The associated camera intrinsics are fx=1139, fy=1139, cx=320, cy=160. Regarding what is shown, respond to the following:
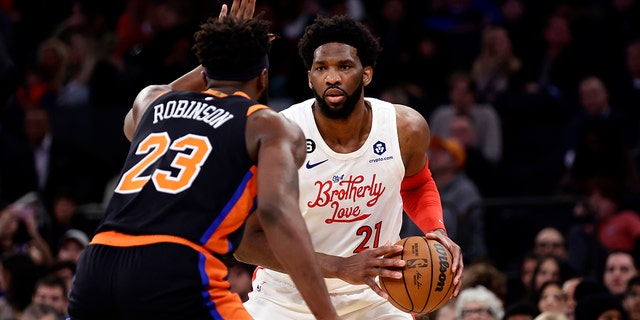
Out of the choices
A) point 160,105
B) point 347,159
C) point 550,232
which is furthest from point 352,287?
point 550,232

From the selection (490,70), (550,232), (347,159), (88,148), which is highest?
(490,70)

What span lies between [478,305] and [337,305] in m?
3.09

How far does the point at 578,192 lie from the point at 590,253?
93 cm

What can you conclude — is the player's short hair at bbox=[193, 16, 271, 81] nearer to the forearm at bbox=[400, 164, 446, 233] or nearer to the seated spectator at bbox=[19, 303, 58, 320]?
the forearm at bbox=[400, 164, 446, 233]

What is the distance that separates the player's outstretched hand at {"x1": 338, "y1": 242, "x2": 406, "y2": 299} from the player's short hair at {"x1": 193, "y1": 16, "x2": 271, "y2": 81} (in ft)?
4.34

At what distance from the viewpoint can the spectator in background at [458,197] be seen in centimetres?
1221

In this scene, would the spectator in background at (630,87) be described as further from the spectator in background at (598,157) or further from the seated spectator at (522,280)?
the seated spectator at (522,280)

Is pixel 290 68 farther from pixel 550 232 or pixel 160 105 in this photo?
pixel 160 105

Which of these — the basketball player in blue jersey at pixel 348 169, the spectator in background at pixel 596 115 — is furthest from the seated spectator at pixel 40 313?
the spectator in background at pixel 596 115

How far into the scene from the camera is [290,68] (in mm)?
14758

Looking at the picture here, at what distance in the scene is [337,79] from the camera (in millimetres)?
6828

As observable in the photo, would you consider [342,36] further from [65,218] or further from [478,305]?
[65,218]

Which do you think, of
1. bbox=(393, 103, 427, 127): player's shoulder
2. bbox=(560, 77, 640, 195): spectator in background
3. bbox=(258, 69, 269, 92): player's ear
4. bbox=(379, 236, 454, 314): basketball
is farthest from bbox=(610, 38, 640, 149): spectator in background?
bbox=(258, 69, 269, 92): player's ear

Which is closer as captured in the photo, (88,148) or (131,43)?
(88,148)
